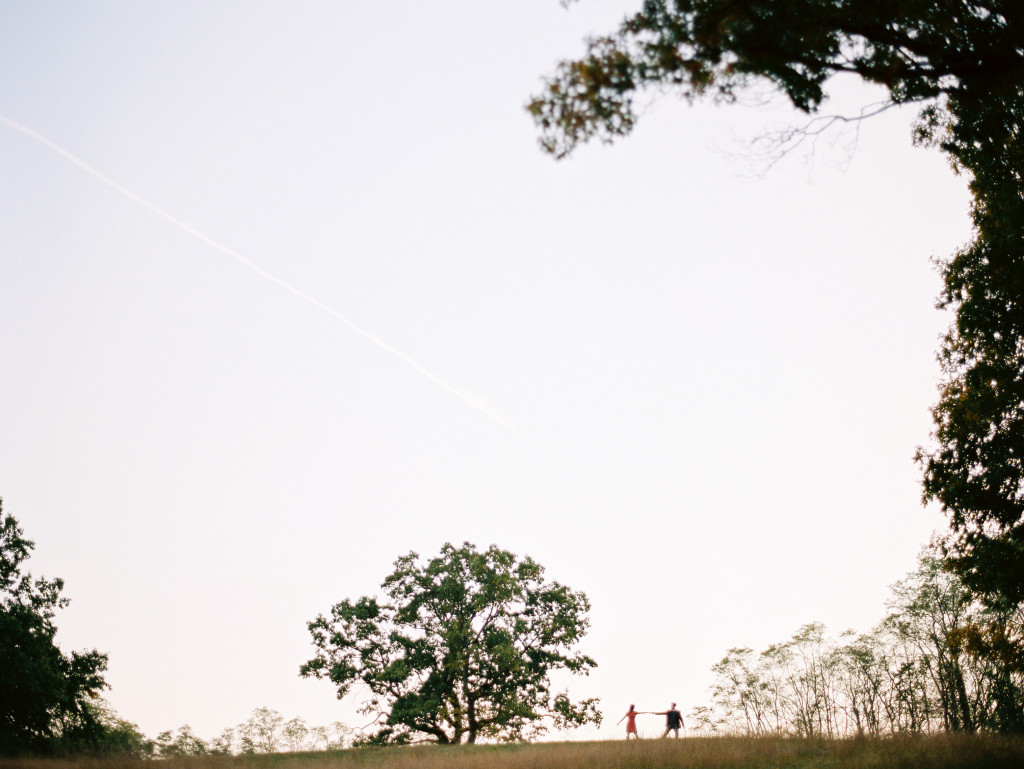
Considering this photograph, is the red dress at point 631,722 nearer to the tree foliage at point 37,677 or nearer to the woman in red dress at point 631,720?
the woman in red dress at point 631,720

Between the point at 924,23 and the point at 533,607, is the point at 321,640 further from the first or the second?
the point at 924,23

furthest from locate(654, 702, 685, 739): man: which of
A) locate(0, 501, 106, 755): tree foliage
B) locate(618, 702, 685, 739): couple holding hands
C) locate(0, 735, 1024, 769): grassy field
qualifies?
locate(0, 501, 106, 755): tree foliage

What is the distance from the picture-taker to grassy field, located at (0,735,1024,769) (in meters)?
A: 12.5

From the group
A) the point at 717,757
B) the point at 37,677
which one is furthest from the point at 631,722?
the point at 37,677

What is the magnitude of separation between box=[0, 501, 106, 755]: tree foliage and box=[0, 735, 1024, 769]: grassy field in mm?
8585

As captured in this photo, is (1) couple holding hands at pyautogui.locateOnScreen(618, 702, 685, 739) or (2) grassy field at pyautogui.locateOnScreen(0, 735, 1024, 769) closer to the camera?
(2) grassy field at pyautogui.locateOnScreen(0, 735, 1024, 769)

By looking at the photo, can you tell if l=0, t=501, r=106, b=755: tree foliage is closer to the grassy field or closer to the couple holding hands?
the grassy field

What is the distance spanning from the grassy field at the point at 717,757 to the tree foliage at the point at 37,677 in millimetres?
8585

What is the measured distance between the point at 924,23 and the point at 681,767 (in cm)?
1328

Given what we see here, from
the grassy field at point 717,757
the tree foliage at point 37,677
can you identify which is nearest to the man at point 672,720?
the grassy field at point 717,757

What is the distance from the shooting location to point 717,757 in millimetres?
13727

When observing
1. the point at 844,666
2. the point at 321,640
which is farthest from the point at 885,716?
the point at 321,640

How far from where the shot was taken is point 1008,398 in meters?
13.1

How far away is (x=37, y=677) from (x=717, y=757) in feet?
81.8
